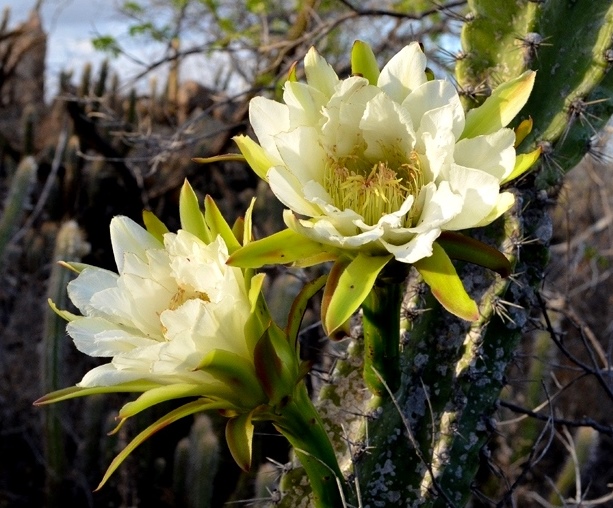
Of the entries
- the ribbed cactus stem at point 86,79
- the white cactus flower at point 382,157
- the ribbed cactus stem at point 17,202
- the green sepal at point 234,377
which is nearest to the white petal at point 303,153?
the white cactus flower at point 382,157

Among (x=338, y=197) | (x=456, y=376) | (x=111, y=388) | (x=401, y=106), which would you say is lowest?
(x=456, y=376)

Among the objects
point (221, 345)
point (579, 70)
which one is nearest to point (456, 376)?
point (221, 345)

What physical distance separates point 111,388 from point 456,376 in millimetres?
585

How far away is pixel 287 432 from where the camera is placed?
944 millimetres

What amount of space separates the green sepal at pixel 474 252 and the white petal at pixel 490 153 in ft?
0.27

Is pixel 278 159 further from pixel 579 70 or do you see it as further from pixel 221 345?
pixel 579 70

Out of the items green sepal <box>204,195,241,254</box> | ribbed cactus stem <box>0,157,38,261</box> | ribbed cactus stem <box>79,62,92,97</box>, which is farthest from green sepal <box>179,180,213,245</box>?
ribbed cactus stem <box>79,62,92,97</box>

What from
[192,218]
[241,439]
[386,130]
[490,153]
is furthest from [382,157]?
[241,439]

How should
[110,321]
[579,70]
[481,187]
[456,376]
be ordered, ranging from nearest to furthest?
[481,187]
[110,321]
[456,376]
[579,70]

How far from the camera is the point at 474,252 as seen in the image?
873 millimetres

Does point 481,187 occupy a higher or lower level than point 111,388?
higher

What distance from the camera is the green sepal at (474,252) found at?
0.86 meters

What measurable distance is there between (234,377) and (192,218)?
242 millimetres

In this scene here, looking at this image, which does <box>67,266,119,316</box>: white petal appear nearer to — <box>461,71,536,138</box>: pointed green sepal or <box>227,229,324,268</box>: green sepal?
<box>227,229,324,268</box>: green sepal
